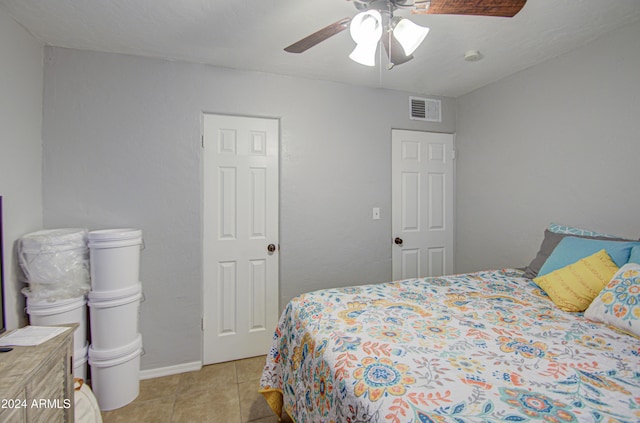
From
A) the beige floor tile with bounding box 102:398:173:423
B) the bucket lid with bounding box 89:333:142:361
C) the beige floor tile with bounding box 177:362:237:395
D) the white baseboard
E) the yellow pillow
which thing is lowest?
the beige floor tile with bounding box 102:398:173:423

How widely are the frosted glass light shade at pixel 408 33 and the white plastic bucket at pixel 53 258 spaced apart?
215 cm

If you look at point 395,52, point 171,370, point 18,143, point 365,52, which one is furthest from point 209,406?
point 395,52

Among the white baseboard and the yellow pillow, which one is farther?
the white baseboard

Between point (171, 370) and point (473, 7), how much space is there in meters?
2.89

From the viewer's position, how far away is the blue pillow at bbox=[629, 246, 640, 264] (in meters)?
1.46

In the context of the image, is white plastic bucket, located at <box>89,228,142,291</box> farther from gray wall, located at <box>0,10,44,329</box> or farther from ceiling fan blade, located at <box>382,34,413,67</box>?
ceiling fan blade, located at <box>382,34,413,67</box>

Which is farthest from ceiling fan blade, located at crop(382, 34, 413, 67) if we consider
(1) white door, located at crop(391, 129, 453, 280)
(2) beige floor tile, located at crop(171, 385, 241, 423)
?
(2) beige floor tile, located at crop(171, 385, 241, 423)

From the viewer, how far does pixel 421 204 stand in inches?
117

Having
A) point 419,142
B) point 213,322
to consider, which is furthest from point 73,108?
point 419,142

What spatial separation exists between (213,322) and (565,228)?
8.90ft

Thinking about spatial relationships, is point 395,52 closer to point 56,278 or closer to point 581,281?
point 581,281

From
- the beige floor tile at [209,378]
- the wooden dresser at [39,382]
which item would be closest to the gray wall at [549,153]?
the beige floor tile at [209,378]

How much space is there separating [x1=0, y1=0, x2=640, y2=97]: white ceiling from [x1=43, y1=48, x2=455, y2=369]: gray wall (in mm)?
192

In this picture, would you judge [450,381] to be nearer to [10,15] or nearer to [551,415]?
[551,415]
